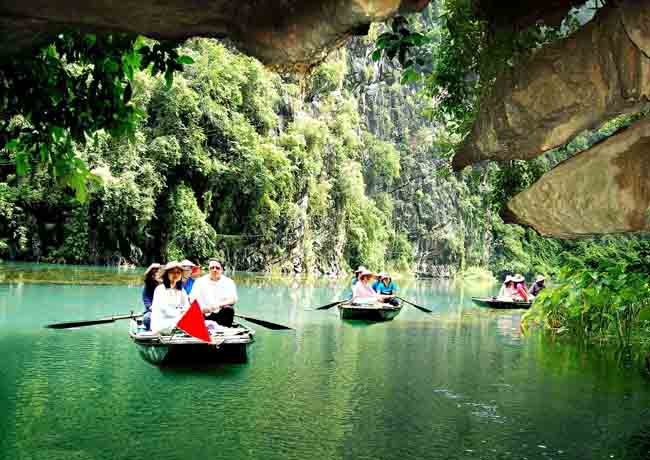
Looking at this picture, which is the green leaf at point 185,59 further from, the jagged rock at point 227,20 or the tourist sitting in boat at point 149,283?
the tourist sitting in boat at point 149,283

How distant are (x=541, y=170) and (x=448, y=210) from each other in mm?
51123

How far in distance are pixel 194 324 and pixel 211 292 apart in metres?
1.30

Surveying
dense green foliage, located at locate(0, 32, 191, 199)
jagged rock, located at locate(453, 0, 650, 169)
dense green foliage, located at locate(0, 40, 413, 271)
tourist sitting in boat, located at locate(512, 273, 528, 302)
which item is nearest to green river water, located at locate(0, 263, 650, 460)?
dense green foliage, located at locate(0, 32, 191, 199)

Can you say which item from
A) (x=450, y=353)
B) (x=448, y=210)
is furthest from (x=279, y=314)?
(x=448, y=210)

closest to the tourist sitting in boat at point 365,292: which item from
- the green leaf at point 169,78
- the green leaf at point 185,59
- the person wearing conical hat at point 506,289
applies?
the person wearing conical hat at point 506,289

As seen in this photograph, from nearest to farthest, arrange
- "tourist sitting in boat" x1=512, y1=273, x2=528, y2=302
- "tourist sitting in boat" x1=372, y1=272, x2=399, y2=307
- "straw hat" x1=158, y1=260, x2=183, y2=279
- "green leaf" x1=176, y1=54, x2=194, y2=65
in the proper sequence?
"green leaf" x1=176, y1=54, x2=194, y2=65 < "straw hat" x1=158, y1=260, x2=183, y2=279 < "tourist sitting in boat" x1=372, y1=272, x2=399, y2=307 < "tourist sitting in boat" x1=512, y1=273, x2=528, y2=302

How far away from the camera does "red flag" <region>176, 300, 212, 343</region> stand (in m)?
7.61

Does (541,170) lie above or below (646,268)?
above

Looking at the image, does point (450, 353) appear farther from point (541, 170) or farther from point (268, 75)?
point (268, 75)

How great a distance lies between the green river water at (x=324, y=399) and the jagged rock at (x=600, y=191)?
1717mm

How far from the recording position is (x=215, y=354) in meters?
7.99

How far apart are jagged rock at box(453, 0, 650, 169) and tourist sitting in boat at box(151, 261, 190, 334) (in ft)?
13.1

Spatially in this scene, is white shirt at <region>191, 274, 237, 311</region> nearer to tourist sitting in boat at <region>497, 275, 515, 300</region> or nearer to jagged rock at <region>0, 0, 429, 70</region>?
jagged rock at <region>0, 0, 429, 70</region>

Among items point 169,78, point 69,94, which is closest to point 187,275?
point 69,94
